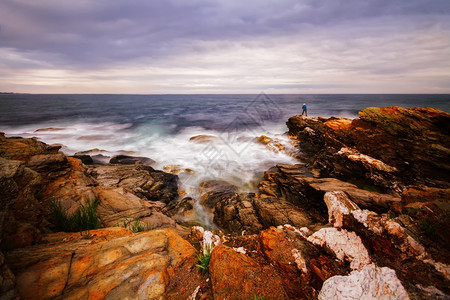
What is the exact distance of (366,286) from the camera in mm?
2434

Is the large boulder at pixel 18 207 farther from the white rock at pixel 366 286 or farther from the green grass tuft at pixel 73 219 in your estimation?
the white rock at pixel 366 286

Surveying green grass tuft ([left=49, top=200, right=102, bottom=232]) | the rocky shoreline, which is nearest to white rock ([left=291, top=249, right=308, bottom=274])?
the rocky shoreline

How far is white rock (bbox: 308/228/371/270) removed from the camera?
116 inches

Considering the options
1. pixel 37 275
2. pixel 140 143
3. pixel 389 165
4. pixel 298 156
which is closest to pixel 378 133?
pixel 389 165

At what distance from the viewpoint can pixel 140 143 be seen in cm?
2177

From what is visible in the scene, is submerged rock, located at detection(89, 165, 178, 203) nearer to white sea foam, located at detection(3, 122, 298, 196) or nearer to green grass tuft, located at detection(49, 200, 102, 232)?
white sea foam, located at detection(3, 122, 298, 196)

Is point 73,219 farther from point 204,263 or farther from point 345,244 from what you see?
point 345,244

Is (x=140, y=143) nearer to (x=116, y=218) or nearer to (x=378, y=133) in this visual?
(x=116, y=218)

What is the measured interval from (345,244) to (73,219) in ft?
18.9

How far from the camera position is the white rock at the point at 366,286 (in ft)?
7.41

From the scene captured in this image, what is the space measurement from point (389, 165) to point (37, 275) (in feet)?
41.1

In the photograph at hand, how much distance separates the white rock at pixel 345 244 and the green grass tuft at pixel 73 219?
495 cm

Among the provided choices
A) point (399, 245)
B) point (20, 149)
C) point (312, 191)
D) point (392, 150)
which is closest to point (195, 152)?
point (312, 191)

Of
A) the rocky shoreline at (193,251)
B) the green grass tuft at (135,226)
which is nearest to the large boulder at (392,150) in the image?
the rocky shoreline at (193,251)
